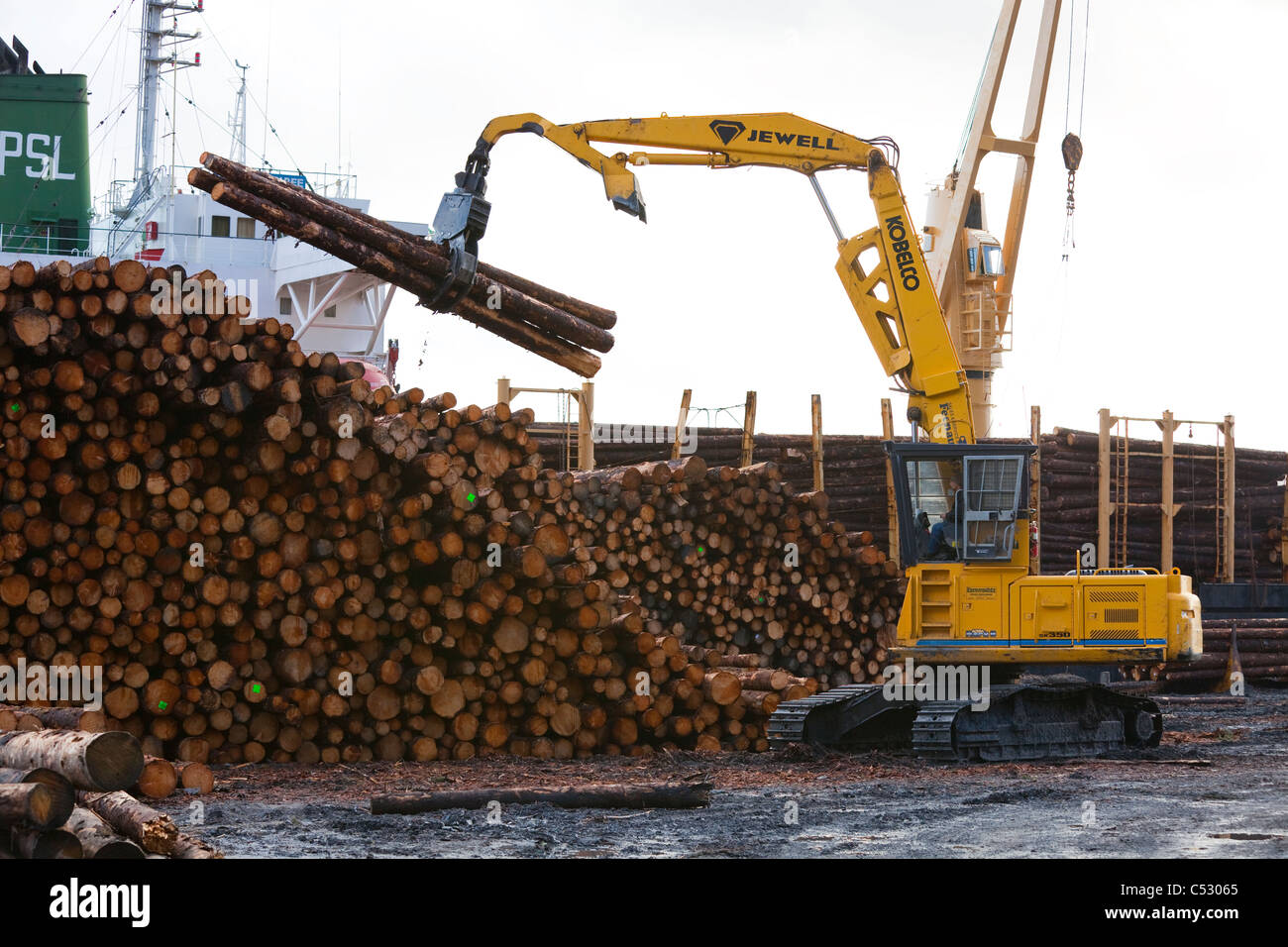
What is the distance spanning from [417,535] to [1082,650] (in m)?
5.27

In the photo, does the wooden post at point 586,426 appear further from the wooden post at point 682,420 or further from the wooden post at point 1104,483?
the wooden post at point 1104,483

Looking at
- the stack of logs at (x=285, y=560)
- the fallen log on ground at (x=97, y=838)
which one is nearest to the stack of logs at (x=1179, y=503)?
the stack of logs at (x=285, y=560)

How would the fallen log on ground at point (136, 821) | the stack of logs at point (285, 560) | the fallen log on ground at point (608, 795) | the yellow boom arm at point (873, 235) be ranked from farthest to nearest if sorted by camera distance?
the yellow boom arm at point (873, 235)
the stack of logs at point (285, 560)
the fallen log on ground at point (608, 795)
the fallen log on ground at point (136, 821)

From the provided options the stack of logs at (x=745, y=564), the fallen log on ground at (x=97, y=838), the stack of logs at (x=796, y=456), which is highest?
the stack of logs at (x=796, y=456)

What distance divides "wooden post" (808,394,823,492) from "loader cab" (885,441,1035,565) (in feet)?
20.7

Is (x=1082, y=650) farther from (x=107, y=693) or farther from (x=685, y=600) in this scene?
(x=107, y=693)

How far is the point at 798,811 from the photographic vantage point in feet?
28.1

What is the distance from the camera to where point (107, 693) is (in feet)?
32.3

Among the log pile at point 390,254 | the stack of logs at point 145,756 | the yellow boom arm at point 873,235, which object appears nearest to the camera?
the stack of logs at point 145,756

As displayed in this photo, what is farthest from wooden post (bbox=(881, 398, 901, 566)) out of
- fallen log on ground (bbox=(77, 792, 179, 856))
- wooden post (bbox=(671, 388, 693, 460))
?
fallen log on ground (bbox=(77, 792, 179, 856))

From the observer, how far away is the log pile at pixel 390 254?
1016 cm

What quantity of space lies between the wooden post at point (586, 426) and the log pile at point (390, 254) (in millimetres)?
5925
